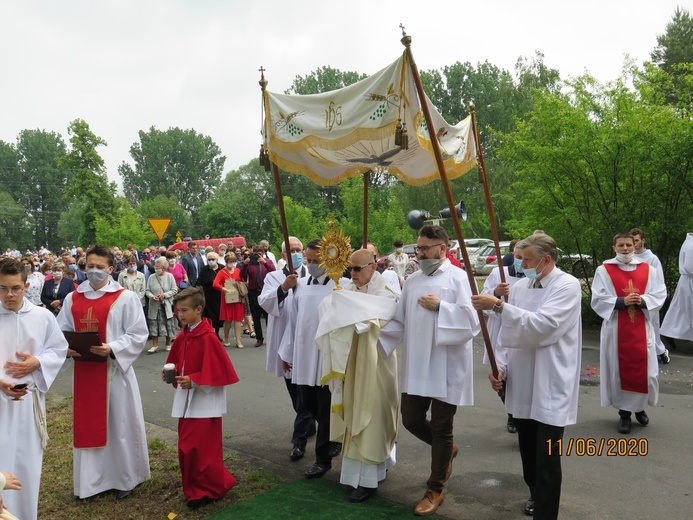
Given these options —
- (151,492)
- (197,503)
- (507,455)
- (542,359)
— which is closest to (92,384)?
(151,492)

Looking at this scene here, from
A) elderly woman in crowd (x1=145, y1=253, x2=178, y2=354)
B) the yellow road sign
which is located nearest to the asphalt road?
elderly woman in crowd (x1=145, y1=253, x2=178, y2=354)

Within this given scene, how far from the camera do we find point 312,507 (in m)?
4.70

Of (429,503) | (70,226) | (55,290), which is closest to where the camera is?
(429,503)

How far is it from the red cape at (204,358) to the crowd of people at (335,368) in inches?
0.4

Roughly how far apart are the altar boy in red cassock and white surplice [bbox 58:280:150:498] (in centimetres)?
43

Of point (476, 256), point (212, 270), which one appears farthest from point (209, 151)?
point (212, 270)

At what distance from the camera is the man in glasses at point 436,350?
181 inches

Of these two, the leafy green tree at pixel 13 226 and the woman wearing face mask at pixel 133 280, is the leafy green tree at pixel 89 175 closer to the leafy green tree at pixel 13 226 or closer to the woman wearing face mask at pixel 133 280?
the woman wearing face mask at pixel 133 280

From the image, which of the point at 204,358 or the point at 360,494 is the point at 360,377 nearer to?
the point at 360,494

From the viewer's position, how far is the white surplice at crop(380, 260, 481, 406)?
459 centimetres

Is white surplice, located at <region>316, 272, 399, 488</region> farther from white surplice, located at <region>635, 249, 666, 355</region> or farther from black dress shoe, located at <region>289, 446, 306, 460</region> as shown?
white surplice, located at <region>635, 249, 666, 355</region>

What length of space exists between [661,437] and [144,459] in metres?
5.00

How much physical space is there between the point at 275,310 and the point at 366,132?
2426 mm
